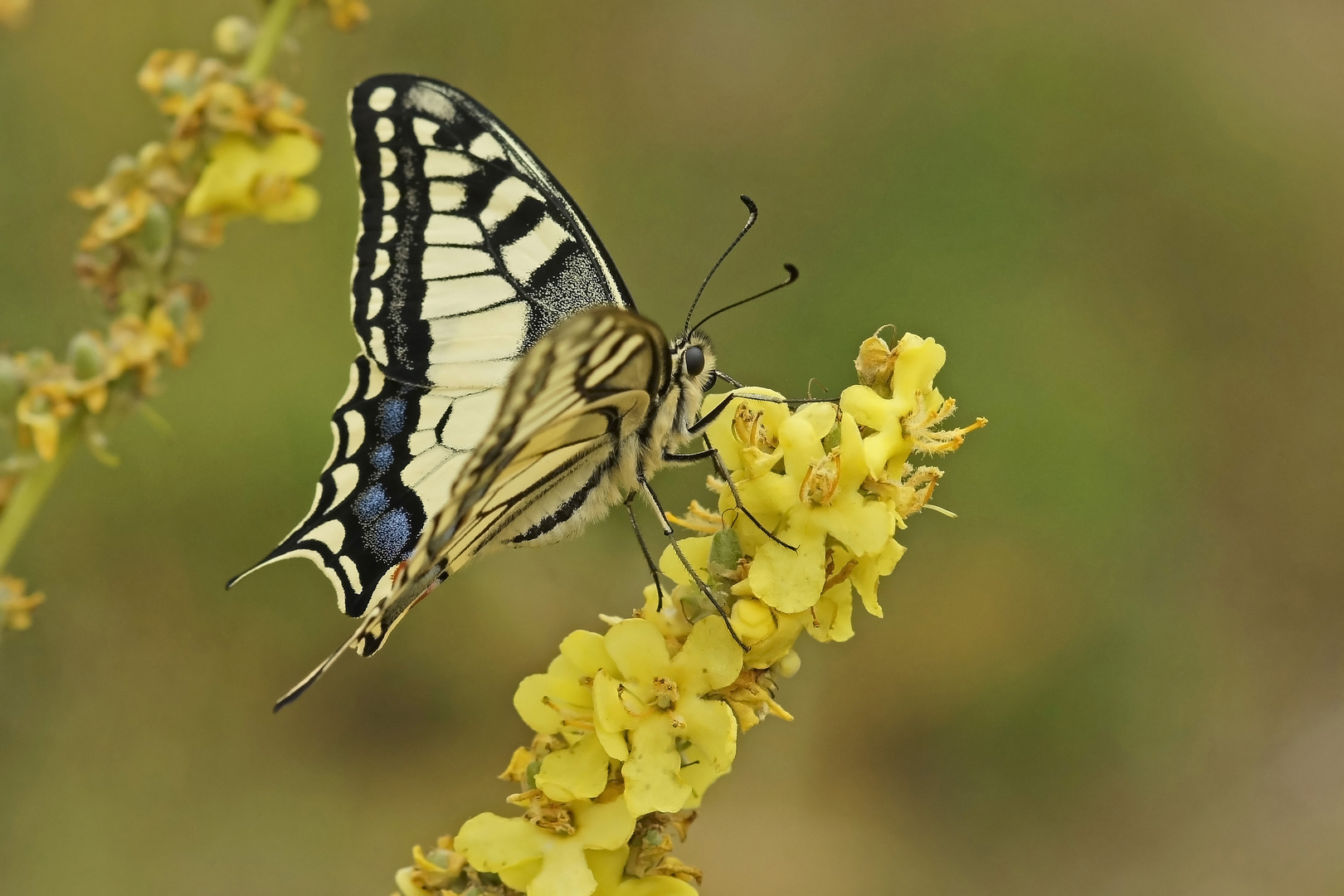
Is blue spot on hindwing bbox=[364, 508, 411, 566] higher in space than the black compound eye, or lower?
lower

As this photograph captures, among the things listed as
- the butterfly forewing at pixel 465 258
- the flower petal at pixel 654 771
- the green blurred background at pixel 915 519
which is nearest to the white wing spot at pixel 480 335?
the butterfly forewing at pixel 465 258

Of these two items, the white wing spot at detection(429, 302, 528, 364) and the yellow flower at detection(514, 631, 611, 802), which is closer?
the yellow flower at detection(514, 631, 611, 802)

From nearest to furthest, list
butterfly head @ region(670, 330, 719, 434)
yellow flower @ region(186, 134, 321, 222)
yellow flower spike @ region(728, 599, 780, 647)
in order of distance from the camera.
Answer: yellow flower spike @ region(728, 599, 780, 647)
yellow flower @ region(186, 134, 321, 222)
butterfly head @ region(670, 330, 719, 434)

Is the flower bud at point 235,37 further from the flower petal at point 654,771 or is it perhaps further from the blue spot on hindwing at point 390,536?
the flower petal at point 654,771

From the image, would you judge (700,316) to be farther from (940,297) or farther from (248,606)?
(248,606)

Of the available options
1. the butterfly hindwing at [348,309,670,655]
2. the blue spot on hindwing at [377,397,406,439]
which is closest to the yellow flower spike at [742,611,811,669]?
the butterfly hindwing at [348,309,670,655]

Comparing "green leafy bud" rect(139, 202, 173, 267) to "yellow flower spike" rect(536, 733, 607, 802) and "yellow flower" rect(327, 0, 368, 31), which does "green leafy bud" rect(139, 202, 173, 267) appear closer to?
"yellow flower" rect(327, 0, 368, 31)

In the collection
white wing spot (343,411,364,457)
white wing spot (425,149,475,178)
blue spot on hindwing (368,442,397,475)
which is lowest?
blue spot on hindwing (368,442,397,475)

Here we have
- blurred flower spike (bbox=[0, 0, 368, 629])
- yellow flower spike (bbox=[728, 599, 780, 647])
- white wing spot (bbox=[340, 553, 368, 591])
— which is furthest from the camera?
white wing spot (bbox=[340, 553, 368, 591])
